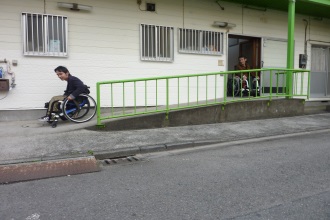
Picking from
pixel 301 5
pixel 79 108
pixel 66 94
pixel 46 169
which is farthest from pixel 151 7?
pixel 46 169

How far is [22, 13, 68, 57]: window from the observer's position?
707cm

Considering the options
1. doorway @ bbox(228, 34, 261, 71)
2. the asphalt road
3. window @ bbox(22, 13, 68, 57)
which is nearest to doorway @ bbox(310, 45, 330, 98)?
doorway @ bbox(228, 34, 261, 71)

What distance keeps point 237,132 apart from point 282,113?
2.72m

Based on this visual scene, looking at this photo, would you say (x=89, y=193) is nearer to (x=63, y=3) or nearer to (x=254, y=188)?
(x=254, y=188)

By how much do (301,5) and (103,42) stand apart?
730 centimetres

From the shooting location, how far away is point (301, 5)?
32.7 ft

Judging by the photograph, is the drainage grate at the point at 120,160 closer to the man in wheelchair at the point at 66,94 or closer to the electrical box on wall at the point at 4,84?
the man in wheelchair at the point at 66,94

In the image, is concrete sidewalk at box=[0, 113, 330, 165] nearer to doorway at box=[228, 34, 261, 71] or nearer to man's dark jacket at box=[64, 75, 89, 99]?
man's dark jacket at box=[64, 75, 89, 99]

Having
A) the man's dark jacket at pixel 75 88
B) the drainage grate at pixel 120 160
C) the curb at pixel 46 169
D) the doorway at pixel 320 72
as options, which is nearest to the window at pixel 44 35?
the man's dark jacket at pixel 75 88

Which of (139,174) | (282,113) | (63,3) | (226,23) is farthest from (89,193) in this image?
(226,23)

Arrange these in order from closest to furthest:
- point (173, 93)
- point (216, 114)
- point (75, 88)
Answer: point (75, 88) → point (216, 114) → point (173, 93)

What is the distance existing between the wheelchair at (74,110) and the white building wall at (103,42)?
1.00 meters

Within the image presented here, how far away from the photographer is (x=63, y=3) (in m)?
7.29

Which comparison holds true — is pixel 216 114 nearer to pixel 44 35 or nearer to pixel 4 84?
pixel 44 35
